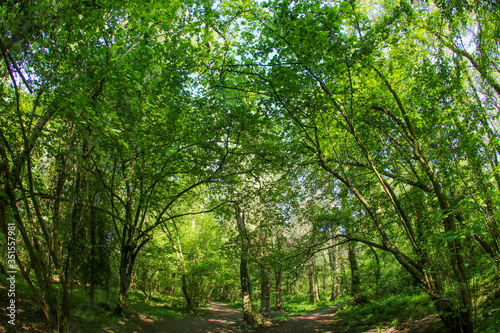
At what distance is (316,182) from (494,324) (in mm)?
4254

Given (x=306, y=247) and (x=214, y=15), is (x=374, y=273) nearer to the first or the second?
(x=306, y=247)

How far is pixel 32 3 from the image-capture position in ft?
8.21

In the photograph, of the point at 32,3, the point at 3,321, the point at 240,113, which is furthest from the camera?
the point at 240,113

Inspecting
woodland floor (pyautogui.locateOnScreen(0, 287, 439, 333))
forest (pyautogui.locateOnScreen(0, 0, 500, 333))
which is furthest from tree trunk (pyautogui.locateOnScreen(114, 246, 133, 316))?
woodland floor (pyautogui.locateOnScreen(0, 287, 439, 333))

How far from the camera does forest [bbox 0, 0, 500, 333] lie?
8.47ft

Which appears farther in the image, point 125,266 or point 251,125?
point 125,266

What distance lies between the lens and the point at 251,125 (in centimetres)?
510

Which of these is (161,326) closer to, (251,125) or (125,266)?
(125,266)

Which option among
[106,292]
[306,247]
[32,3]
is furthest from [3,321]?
[306,247]

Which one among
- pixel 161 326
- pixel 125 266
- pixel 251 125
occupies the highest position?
pixel 251 125

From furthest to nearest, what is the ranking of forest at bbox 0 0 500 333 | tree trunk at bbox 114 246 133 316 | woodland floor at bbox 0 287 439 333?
tree trunk at bbox 114 246 133 316
woodland floor at bbox 0 287 439 333
forest at bbox 0 0 500 333

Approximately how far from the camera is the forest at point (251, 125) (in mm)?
2582

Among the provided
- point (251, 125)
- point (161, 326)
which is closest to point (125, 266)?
point (161, 326)

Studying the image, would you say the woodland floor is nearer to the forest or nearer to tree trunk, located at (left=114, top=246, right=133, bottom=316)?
the forest
